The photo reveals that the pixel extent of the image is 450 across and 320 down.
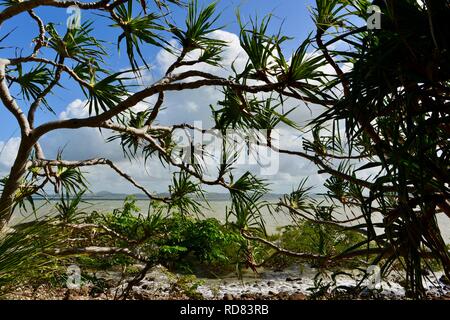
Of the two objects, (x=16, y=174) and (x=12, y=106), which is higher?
(x=12, y=106)

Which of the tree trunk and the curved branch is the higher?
the curved branch

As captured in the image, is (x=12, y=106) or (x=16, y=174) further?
(x=12, y=106)

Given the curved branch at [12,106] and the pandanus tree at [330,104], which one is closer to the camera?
the pandanus tree at [330,104]

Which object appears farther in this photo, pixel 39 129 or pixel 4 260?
pixel 39 129

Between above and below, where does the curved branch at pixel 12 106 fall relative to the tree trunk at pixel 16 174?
above

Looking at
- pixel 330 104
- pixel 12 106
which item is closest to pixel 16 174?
pixel 12 106

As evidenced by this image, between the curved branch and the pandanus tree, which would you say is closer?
the pandanus tree

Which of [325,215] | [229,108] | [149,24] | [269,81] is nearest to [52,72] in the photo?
[149,24]

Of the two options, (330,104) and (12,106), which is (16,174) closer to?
(12,106)

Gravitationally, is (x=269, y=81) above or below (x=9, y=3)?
below

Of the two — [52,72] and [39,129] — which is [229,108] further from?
[52,72]

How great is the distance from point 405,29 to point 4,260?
1146mm

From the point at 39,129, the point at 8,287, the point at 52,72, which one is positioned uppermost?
the point at 52,72

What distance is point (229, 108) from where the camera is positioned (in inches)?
63.6
